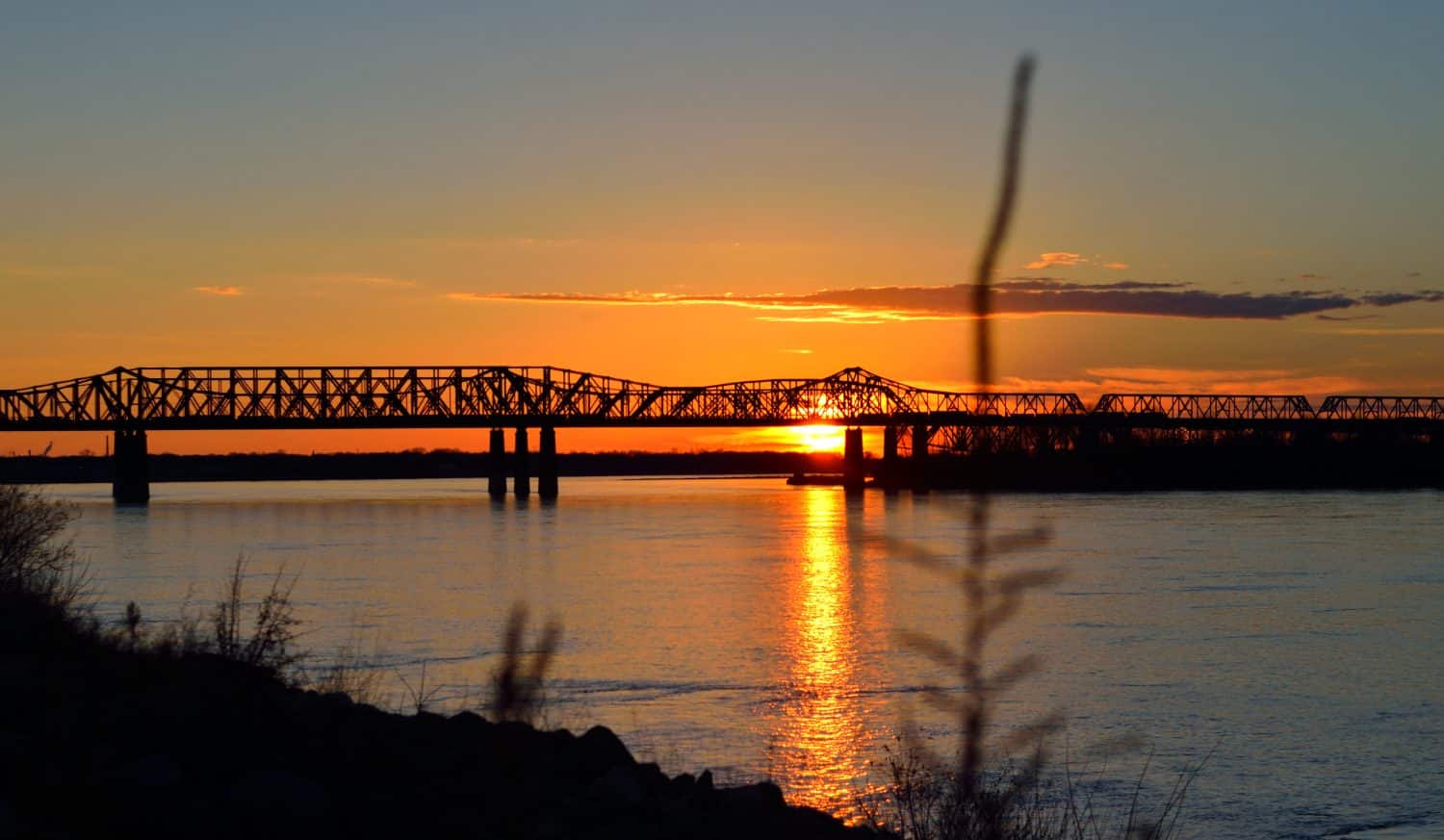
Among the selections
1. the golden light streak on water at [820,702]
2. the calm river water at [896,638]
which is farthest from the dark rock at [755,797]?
the golden light streak on water at [820,702]

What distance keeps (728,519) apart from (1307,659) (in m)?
84.1

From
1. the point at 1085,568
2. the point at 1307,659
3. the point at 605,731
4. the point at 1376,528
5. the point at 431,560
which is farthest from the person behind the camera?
the point at 1376,528

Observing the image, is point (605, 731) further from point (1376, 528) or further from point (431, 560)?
point (1376, 528)

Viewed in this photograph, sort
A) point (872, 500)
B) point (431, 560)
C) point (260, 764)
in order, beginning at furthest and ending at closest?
1. point (872, 500)
2. point (431, 560)
3. point (260, 764)

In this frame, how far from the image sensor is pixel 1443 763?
2323 centimetres

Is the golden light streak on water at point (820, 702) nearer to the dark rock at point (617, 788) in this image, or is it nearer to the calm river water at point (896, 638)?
the calm river water at point (896, 638)

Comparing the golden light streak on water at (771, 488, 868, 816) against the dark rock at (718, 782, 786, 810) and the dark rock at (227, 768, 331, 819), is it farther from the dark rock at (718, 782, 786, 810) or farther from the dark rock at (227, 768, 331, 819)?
the dark rock at (227, 768, 331, 819)

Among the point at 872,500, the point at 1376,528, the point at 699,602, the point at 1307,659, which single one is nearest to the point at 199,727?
the point at 1307,659

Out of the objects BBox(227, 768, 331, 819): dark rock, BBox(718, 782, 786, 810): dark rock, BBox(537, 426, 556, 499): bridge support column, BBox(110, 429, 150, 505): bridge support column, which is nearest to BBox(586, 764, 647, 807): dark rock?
BBox(718, 782, 786, 810): dark rock

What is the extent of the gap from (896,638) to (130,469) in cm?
17510

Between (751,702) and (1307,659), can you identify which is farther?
(1307,659)

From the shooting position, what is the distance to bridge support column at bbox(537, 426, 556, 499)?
18125 centimetres

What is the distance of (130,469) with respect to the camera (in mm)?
172625

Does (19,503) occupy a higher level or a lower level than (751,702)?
higher
